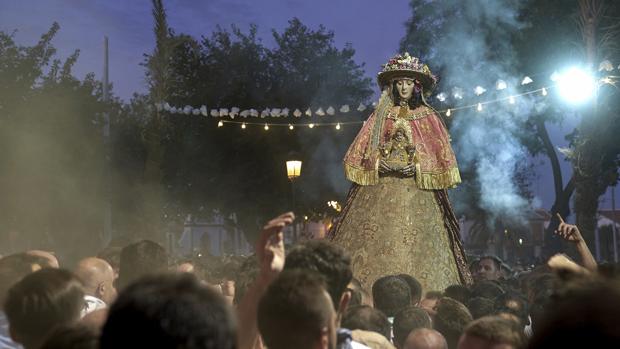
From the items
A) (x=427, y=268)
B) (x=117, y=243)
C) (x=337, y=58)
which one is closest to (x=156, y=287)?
(x=117, y=243)

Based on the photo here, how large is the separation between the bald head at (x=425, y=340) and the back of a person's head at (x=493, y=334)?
0.86m

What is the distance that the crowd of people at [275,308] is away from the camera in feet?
5.82

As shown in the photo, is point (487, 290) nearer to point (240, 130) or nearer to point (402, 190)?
point (402, 190)

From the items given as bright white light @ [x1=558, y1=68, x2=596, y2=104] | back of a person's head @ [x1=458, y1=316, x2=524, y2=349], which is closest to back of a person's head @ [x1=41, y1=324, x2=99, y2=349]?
back of a person's head @ [x1=458, y1=316, x2=524, y2=349]

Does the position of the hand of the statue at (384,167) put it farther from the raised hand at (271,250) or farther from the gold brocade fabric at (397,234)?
the raised hand at (271,250)

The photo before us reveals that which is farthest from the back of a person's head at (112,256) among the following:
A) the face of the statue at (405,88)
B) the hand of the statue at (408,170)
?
the face of the statue at (405,88)

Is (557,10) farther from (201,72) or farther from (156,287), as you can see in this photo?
(156,287)

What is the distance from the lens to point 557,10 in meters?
28.4

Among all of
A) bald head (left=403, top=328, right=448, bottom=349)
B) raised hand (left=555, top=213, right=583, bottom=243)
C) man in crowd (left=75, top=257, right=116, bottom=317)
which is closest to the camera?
bald head (left=403, top=328, right=448, bottom=349)

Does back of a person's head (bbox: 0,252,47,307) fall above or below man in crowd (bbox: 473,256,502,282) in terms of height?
above

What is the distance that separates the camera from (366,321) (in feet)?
16.5

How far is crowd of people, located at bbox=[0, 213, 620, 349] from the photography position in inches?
69.9

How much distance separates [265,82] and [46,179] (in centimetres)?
1610

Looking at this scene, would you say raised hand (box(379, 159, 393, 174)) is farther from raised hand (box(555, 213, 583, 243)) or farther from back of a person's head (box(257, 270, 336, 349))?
back of a person's head (box(257, 270, 336, 349))
